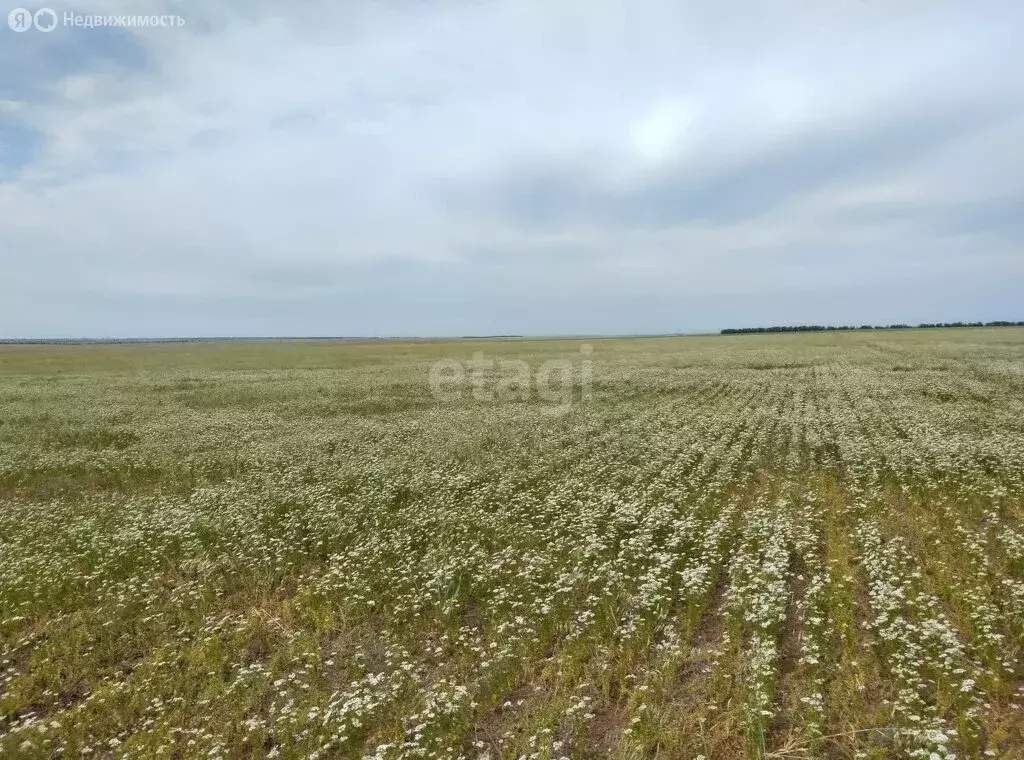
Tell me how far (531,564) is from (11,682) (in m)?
7.78

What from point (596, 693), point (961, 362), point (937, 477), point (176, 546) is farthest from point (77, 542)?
point (961, 362)

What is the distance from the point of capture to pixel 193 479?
18375mm

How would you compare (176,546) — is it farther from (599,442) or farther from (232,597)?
(599,442)

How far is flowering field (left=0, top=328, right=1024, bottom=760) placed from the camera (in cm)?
A: 669

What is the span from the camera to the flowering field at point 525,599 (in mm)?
6691

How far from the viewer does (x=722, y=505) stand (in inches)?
548

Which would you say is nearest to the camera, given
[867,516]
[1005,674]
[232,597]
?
[1005,674]

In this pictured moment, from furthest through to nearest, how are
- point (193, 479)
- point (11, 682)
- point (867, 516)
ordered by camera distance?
point (193, 479), point (867, 516), point (11, 682)

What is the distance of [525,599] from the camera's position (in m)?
9.75

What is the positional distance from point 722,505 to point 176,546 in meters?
12.4

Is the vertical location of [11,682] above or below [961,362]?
below

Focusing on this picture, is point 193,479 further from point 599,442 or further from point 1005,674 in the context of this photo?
point 1005,674

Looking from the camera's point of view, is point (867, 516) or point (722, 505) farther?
point (722, 505)

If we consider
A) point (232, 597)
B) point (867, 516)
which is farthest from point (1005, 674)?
point (232, 597)
